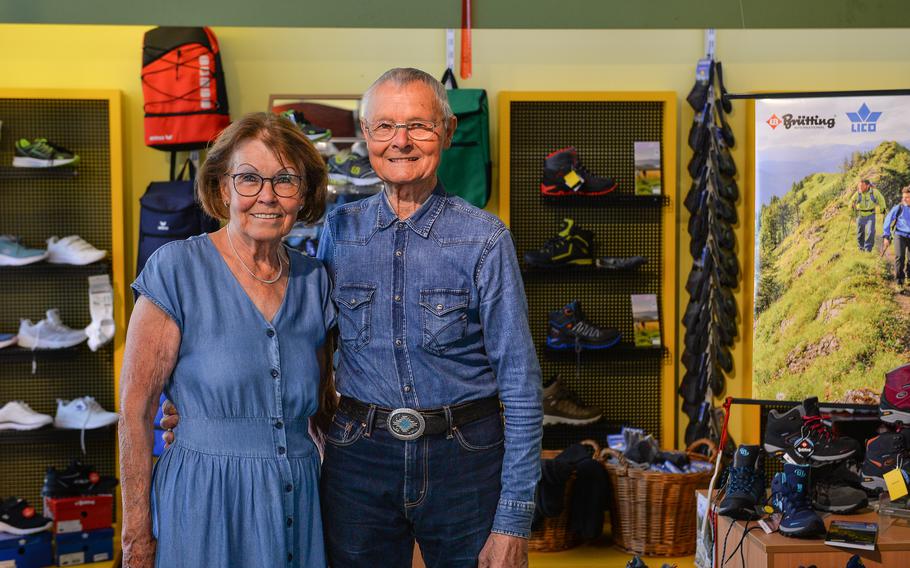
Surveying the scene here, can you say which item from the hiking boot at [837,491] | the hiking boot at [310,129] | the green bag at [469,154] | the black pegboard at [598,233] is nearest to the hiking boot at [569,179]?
the black pegboard at [598,233]

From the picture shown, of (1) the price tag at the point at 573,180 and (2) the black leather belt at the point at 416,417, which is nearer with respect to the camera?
(2) the black leather belt at the point at 416,417

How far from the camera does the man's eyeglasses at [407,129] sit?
2.10 metres

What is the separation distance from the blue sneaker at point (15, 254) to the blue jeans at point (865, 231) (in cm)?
414

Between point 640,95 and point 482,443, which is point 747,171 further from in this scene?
point 482,443

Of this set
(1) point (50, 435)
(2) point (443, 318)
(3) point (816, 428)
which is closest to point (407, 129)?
(2) point (443, 318)

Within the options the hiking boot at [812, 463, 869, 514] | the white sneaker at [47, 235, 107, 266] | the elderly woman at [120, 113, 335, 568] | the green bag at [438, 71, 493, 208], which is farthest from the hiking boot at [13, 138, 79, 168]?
the hiking boot at [812, 463, 869, 514]

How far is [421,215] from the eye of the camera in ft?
7.12

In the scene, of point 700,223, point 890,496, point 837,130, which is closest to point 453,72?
point 700,223

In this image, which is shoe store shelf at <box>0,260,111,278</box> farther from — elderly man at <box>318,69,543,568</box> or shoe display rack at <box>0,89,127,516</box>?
elderly man at <box>318,69,543,568</box>

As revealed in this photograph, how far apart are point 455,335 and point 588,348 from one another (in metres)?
2.87

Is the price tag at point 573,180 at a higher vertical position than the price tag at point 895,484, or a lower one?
higher

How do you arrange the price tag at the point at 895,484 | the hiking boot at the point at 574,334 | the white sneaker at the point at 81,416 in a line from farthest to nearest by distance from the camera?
1. the hiking boot at the point at 574,334
2. the white sneaker at the point at 81,416
3. the price tag at the point at 895,484

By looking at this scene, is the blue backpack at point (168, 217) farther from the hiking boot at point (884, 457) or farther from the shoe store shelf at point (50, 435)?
the hiking boot at point (884, 457)

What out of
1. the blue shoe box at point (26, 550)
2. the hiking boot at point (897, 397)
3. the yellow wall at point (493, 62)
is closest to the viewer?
the hiking boot at point (897, 397)
